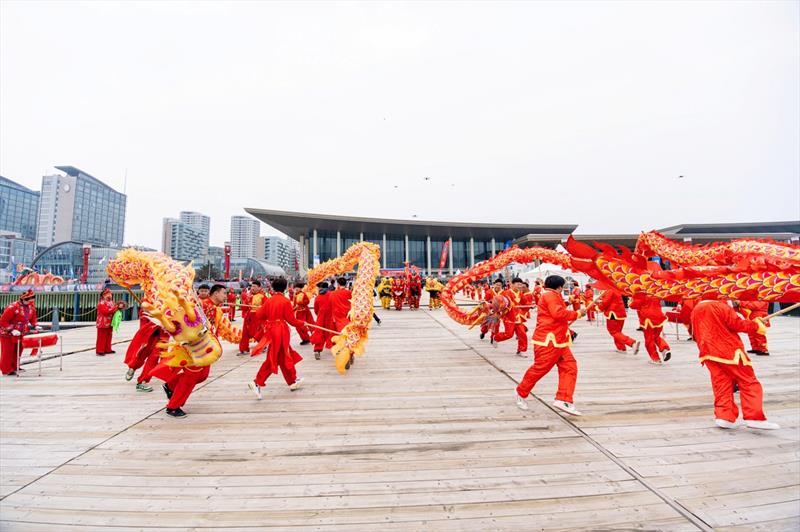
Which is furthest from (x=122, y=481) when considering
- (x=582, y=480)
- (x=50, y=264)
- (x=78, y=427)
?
(x=50, y=264)

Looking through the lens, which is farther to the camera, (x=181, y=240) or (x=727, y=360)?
(x=181, y=240)

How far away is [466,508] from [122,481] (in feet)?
8.14

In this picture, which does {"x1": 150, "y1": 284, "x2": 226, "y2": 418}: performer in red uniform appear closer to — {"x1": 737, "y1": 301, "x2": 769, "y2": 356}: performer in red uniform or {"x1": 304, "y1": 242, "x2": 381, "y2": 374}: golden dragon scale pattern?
{"x1": 304, "y1": 242, "x2": 381, "y2": 374}: golden dragon scale pattern

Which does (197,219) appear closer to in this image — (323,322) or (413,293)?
(413,293)

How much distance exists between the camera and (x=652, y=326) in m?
6.05

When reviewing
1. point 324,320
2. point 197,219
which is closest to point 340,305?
point 324,320

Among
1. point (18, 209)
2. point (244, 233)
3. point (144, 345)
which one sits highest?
point (244, 233)

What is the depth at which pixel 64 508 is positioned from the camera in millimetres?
2271

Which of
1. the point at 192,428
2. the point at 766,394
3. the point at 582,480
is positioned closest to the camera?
the point at 582,480

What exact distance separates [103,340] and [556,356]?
8.15 meters

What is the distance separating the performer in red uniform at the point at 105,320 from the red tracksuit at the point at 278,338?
3.91m

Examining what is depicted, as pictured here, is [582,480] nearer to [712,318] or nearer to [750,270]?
[750,270]

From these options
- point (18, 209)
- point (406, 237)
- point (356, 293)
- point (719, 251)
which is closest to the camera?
point (719, 251)

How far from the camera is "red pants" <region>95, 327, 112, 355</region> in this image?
22.3 ft
